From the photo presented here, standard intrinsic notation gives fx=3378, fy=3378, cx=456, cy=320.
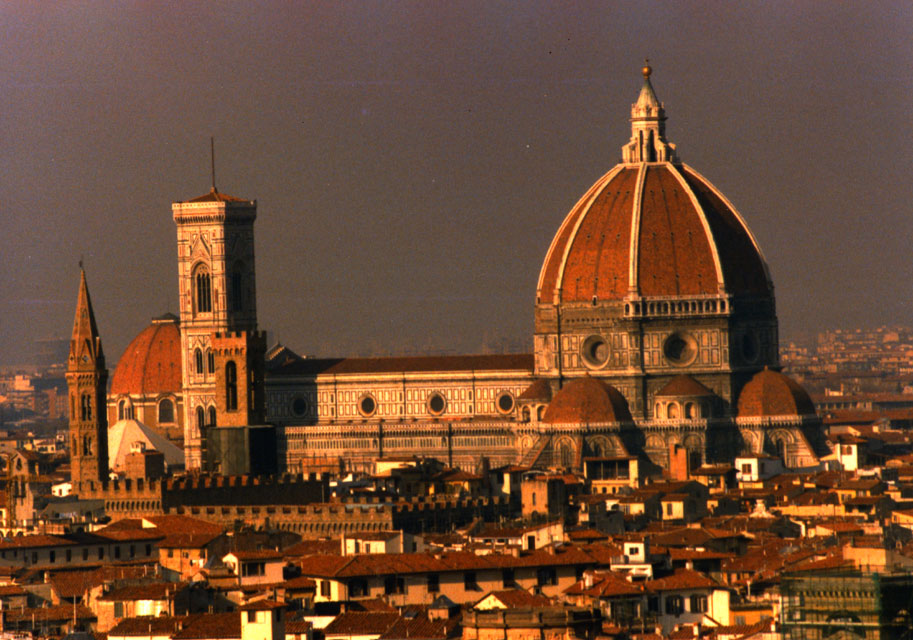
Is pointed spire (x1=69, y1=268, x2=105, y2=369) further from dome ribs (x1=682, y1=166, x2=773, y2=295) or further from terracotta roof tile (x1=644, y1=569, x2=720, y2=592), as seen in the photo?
terracotta roof tile (x1=644, y1=569, x2=720, y2=592)

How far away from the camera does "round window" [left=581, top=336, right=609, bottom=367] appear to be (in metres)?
154

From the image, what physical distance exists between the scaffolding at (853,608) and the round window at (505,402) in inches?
4394

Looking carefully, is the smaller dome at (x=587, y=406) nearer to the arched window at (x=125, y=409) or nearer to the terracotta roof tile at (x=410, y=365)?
the terracotta roof tile at (x=410, y=365)

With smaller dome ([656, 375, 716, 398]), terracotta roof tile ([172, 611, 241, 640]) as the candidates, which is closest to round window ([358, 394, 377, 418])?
smaller dome ([656, 375, 716, 398])

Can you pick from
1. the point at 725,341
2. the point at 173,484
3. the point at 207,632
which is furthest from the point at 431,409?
the point at 207,632

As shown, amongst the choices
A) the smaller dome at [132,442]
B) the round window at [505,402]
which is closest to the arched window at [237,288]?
the smaller dome at [132,442]

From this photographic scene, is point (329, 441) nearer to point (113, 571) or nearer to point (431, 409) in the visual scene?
point (431, 409)

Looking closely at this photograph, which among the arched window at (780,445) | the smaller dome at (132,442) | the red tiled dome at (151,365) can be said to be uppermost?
the red tiled dome at (151,365)

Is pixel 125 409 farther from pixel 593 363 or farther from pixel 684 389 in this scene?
pixel 684 389

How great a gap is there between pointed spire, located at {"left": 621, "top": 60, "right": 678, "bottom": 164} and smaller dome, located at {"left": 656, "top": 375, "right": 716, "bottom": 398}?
1214 cm

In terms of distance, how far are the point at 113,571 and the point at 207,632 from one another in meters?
18.1

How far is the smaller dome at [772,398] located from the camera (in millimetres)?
147375

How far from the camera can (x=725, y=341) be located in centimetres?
15212

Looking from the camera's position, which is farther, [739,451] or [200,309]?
[200,309]
